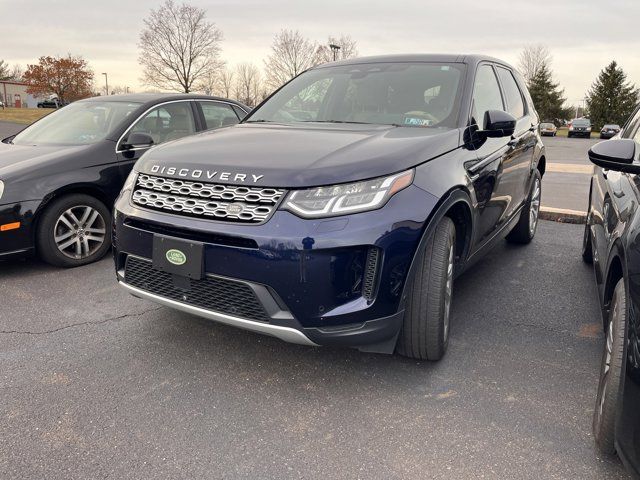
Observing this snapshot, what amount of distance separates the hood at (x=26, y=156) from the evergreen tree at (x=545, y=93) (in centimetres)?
6067

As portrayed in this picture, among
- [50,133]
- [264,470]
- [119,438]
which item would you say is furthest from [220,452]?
[50,133]

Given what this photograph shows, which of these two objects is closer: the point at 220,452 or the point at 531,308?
the point at 220,452

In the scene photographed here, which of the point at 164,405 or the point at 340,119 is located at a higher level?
the point at 340,119

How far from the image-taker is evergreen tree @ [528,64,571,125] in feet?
191

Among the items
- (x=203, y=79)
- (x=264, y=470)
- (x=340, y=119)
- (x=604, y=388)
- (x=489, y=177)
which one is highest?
(x=203, y=79)

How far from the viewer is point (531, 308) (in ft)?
12.1

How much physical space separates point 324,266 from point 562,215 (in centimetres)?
513

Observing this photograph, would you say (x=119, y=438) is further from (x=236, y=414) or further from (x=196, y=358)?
(x=196, y=358)

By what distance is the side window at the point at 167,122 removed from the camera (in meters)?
5.17

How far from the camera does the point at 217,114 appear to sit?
5.96m

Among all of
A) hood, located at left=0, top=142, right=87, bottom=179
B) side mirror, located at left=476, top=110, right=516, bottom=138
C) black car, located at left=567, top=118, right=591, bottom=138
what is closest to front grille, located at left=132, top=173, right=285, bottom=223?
side mirror, located at left=476, top=110, right=516, bottom=138

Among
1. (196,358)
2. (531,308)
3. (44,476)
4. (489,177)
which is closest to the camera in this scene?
(44,476)

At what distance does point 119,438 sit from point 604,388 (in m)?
1.99

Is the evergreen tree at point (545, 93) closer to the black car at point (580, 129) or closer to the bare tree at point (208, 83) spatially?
the black car at point (580, 129)
